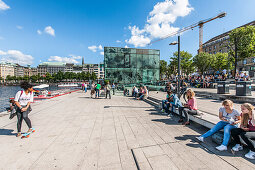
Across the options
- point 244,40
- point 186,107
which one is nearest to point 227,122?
point 186,107

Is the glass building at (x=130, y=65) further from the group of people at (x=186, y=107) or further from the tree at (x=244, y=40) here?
the group of people at (x=186, y=107)

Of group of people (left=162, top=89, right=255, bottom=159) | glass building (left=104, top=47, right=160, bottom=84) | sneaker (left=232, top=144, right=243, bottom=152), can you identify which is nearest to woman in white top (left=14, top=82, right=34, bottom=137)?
group of people (left=162, top=89, right=255, bottom=159)

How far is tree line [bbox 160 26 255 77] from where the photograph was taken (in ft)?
67.3

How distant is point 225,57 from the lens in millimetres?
→ 37594

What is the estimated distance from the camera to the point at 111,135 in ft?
12.7

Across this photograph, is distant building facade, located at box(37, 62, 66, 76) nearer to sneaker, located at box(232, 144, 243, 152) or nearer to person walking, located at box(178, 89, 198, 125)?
person walking, located at box(178, 89, 198, 125)

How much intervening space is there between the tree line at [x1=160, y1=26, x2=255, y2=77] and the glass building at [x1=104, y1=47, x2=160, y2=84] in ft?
14.1

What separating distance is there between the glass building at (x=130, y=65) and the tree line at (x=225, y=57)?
169 inches

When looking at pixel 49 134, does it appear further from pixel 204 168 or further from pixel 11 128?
pixel 204 168

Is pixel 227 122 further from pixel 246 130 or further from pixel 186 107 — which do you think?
pixel 186 107

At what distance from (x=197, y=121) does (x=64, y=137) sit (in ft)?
15.5

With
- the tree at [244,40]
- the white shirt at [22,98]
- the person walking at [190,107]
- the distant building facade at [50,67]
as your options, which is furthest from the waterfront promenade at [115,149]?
the distant building facade at [50,67]

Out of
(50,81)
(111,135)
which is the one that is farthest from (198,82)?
(50,81)

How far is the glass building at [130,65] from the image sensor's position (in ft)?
71.0
